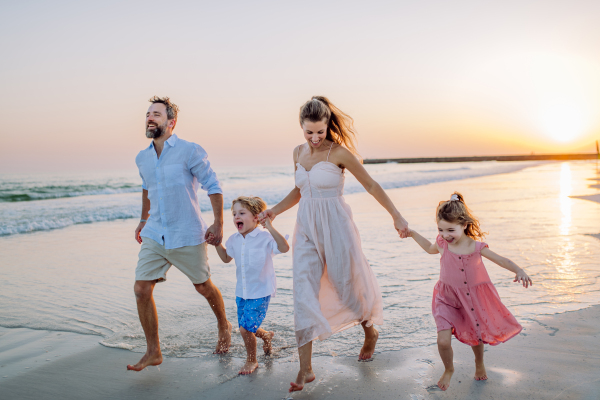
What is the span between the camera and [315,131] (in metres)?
3.38

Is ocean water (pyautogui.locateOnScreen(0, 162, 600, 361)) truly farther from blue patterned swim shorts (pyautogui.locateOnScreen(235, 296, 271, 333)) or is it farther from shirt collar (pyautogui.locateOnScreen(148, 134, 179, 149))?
shirt collar (pyautogui.locateOnScreen(148, 134, 179, 149))

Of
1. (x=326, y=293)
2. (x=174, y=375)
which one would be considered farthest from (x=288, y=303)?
(x=174, y=375)

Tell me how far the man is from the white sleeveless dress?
2.43ft

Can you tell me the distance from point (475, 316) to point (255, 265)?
5.35 ft

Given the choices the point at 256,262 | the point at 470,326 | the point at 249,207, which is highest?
the point at 249,207

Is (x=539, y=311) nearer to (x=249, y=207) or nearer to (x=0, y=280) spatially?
(x=249, y=207)

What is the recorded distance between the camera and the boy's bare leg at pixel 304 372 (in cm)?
301

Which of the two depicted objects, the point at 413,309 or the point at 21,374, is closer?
the point at 21,374

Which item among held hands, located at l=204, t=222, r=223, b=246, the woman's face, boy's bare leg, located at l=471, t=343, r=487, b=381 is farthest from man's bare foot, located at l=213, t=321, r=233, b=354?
boy's bare leg, located at l=471, t=343, r=487, b=381

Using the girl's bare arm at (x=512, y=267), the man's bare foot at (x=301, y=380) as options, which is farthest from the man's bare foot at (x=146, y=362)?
the girl's bare arm at (x=512, y=267)

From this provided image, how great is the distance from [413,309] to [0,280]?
5332 mm

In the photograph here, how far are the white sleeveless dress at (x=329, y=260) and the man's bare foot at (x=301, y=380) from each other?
0.32 m

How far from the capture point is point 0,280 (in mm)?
6062

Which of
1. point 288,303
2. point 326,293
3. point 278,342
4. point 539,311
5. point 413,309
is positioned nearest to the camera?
point 326,293
